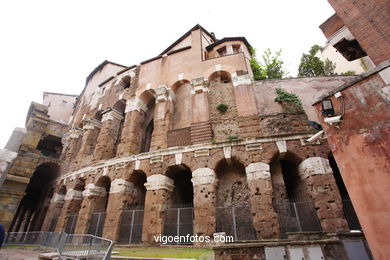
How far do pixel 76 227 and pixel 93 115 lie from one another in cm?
940

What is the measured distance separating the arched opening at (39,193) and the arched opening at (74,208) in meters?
5.08

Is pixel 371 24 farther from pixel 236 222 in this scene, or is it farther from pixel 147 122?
pixel 147 122

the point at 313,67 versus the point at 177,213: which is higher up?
the point at 313,67

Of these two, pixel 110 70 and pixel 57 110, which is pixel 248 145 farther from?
pixel 57 110

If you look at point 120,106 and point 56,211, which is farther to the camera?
point 120,106

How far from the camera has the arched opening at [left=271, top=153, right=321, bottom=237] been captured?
7879mm

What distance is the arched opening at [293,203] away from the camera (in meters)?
7.88

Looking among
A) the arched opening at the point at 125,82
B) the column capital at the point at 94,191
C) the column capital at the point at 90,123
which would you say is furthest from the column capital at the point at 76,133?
the column capital at the point at 94,191

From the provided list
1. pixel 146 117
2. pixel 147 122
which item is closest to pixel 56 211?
pixel 147 122

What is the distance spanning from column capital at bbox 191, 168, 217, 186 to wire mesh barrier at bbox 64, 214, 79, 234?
8.77m

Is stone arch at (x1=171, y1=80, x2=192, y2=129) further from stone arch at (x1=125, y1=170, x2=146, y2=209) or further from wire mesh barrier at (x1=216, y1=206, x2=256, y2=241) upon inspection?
wire mesh barrier at (x1=216, y1=206, x2=256, y2=241)

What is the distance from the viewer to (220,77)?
13211mm

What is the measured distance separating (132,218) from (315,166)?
9.04 m

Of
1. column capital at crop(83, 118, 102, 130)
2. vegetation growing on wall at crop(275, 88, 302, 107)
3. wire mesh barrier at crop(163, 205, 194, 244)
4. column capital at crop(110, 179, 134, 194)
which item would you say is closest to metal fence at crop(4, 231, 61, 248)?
column capital at crop(110, 179, 134, 194)
